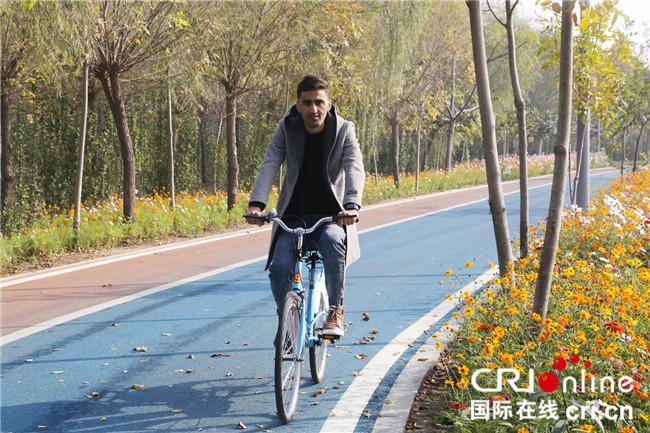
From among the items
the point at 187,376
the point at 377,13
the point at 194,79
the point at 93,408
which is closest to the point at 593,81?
the point at 194,79

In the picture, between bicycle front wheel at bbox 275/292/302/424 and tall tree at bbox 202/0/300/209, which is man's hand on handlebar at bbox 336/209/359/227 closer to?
bicycle front wheel at bbox 275/292/302/424

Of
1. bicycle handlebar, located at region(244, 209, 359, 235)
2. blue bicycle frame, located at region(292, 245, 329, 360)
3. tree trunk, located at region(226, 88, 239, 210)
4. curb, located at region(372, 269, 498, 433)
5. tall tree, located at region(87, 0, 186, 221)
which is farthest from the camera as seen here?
tree trunk, located at region(226, 88, 239, 210)

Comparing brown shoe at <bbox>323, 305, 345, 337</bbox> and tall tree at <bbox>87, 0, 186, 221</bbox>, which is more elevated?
tall tree at <bbox>87, 0, 186, 221</bbox>

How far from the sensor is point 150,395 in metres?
4.66

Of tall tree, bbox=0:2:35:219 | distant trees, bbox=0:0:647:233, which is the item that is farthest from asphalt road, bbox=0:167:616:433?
tall tree, bbox=0:2:35:219

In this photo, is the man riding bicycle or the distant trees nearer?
the man riding bicycle

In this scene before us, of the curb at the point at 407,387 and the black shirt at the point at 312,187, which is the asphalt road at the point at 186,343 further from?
the black shirt at the point at 312,187

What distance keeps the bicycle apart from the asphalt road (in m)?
0.22

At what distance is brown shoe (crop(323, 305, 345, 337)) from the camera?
14.9 ft

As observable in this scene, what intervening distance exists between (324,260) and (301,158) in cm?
75

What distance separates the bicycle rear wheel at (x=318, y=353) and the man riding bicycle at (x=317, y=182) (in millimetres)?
169

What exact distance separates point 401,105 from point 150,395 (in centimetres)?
2252

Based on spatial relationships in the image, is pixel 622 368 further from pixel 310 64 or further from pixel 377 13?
pixel 377 13

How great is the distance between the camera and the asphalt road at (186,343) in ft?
14.2
